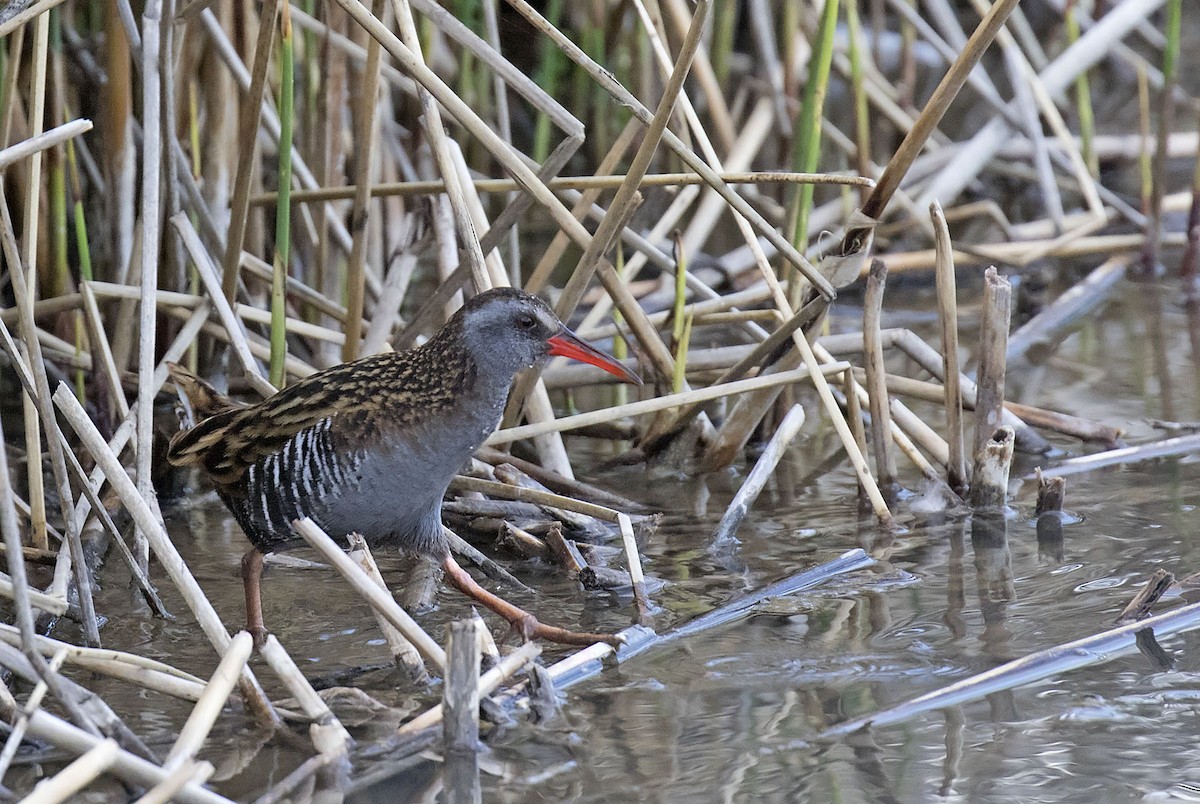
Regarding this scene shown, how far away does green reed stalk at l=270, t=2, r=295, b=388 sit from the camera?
321 centimetres

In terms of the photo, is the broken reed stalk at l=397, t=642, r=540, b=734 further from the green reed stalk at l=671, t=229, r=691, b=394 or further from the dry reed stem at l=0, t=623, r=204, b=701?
the green reed stalk at l=671, t=229, r=691, b=394

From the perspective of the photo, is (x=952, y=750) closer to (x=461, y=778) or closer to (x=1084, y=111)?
(x=461, y=778)

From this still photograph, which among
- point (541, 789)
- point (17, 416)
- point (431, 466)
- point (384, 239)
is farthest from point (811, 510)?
point (17, 416)

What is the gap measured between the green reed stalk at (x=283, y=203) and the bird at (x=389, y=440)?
18.8 inches

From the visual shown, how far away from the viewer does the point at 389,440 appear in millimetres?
2854

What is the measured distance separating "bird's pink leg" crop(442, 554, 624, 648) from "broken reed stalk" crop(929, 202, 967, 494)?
1.14 meters

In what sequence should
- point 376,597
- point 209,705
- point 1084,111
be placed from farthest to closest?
point 1084,111
point 376,597
point 209,705

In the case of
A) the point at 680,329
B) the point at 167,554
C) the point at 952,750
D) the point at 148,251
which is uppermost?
the point at 148,251

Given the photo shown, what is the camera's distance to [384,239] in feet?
15.8

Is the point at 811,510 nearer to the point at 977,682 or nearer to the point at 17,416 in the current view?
the point at 977,682

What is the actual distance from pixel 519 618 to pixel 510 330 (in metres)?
0.58

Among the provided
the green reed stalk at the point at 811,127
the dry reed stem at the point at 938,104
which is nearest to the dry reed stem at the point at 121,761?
the dry reed stem at the point at 938,104

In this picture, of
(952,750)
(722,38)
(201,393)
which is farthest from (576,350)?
(722,38)

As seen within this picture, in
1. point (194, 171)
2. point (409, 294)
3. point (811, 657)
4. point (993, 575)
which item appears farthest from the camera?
point (409, 294)
